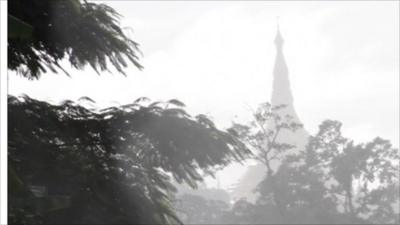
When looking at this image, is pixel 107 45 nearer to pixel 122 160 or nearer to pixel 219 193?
pixel 122 160

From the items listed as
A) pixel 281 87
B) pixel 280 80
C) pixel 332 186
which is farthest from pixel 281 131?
pixel 332 186

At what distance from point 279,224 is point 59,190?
1036 inches

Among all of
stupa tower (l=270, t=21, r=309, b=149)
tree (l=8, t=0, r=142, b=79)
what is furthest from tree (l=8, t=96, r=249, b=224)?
stupa tower (l=270, t=21, r=309, b=149)

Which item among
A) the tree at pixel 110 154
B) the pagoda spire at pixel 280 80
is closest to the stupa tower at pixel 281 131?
the pagoda spire at pixel 280 80

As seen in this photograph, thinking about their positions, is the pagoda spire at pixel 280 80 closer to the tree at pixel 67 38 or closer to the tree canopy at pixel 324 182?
the tree canopy at pixel 324 182

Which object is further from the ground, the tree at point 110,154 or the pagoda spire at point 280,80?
the pagoda spire at point 280,80

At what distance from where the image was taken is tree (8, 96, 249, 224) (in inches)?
147

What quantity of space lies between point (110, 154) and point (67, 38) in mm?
1020

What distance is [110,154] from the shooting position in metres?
4.30

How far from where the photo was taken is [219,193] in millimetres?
65688

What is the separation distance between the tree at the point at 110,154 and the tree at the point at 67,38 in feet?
1.16

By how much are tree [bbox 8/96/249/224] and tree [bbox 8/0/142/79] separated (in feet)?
1.16

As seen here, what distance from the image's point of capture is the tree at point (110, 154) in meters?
3.74

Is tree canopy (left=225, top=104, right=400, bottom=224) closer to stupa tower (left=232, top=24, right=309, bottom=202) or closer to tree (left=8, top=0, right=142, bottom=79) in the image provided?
tree (left=8, top=0, right=142, bottom=79)
